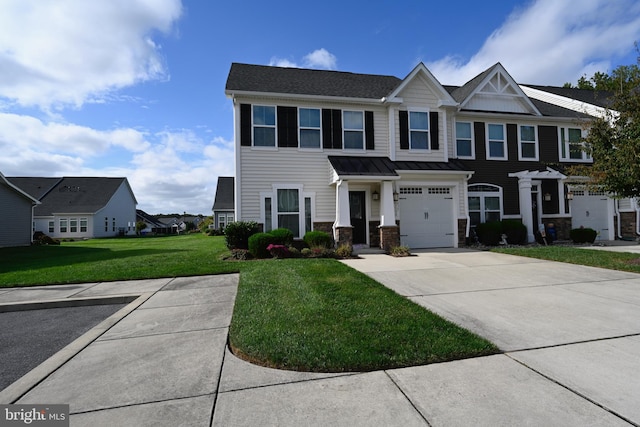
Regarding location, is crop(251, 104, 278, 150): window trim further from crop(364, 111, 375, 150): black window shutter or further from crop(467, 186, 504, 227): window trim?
crop(467, 186, 504, 227): window trim

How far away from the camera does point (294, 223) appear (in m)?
12.3

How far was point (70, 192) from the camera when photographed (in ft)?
111

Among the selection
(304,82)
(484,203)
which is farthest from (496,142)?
(304,82)

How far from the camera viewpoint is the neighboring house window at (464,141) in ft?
46.9

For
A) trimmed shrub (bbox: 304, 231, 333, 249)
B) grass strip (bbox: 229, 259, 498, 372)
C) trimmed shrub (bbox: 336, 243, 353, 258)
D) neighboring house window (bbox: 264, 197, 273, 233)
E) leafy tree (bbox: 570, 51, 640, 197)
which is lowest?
grass strip (bbox: 229, 259, 498, 372)

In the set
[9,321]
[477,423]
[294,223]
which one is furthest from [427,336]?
[294,223]

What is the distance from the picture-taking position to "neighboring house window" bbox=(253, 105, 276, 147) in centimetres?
1218

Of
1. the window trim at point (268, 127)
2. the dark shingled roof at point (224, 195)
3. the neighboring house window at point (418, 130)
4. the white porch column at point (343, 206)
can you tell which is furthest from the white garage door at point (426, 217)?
the dark shingled roof at point (224, 195)

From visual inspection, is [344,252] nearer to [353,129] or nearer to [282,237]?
[282,237]

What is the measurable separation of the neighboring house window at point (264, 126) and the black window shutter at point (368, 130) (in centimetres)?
383

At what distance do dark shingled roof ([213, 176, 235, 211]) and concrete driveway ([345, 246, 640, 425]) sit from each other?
30680mm

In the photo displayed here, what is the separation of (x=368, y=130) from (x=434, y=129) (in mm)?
2968

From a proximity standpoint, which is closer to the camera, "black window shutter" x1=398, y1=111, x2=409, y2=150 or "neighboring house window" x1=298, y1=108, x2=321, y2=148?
"neighboring house window" x1=298, y1=108, x2=321, y2=148

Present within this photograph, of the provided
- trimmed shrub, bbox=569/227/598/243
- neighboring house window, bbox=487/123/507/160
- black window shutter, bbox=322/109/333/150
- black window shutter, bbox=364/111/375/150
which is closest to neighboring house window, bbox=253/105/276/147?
black window shutter, bbox=322/109/333/150
